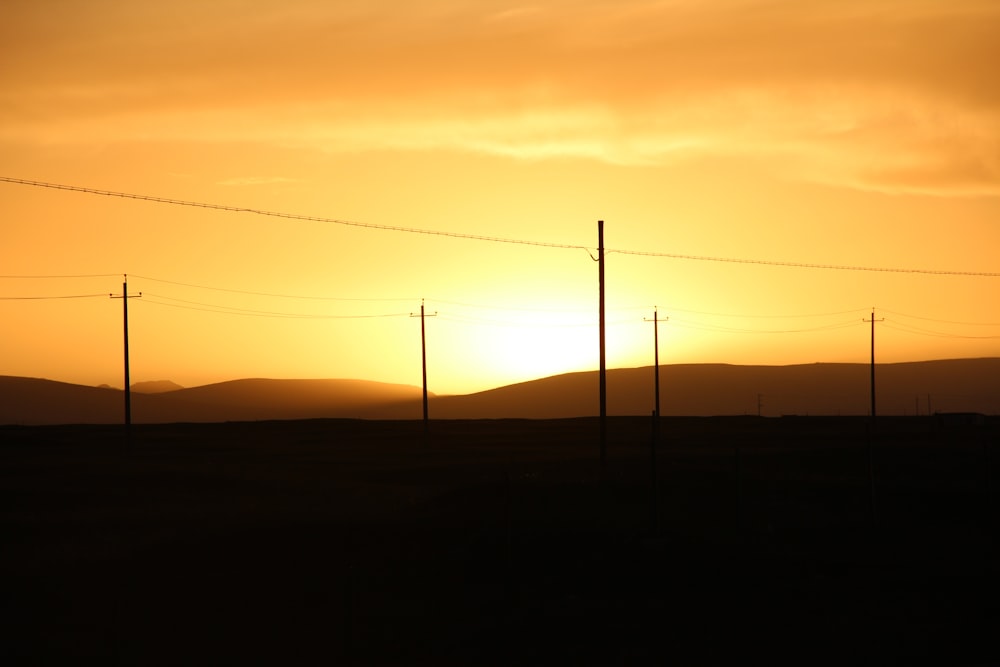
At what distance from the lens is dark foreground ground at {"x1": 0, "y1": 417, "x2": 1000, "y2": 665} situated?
16453mm

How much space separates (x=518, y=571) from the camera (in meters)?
21.8

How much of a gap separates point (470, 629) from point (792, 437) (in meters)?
72.0

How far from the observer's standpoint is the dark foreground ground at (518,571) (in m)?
16.5

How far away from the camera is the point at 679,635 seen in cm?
1677

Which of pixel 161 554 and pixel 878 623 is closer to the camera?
pixel 878 623

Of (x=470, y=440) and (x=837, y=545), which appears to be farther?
(x=470, y=440)

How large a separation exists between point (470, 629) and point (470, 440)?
74918mm

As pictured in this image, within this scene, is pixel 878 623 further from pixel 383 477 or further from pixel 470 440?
pixel 470 440

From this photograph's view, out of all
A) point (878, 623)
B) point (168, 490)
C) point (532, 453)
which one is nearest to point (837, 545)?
point (878, 623)

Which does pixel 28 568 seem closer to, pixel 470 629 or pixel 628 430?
pixel 470 629

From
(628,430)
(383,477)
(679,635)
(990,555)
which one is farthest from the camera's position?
(628,430)

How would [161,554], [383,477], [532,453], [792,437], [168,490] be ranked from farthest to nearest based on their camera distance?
1. [792,437]
2. [532,453]
3. [383,477]
4. [168,490]
5. [161,554]

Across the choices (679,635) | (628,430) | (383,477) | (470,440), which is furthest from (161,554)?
(628,430)

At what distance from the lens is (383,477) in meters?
52.1
